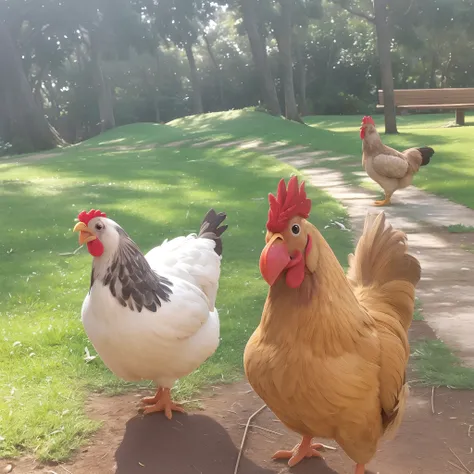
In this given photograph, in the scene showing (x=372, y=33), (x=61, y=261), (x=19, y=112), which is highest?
(x=372, y=33)

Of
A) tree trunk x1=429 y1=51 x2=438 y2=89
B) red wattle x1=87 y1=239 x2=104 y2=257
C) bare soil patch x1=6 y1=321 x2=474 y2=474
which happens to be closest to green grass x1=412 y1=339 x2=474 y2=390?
bare soil patch x1=6 y1=321 x2=474 y2=474

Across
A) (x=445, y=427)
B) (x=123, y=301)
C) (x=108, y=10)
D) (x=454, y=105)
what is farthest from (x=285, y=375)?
(x=108, y=10)

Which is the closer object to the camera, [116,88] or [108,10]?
[108,10]

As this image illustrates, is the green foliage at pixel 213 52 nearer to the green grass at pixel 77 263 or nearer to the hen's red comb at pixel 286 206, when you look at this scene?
the green grass at pixel 77 263

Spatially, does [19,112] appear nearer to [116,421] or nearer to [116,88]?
[116,88]

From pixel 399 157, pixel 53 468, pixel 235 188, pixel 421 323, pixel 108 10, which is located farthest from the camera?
pixel 108 10

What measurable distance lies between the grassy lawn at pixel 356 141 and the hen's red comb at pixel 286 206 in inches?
285

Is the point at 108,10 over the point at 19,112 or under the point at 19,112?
over

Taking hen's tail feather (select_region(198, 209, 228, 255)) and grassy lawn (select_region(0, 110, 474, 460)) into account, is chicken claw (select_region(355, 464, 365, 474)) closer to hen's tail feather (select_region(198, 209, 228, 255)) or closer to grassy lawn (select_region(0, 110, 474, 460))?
grassy lawn (select_region(0, 110, 474, 460))

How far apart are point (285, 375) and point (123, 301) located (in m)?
1.09

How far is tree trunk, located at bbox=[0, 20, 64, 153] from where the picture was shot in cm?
2989

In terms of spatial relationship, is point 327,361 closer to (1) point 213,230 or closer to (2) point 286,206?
(2) point 286,206

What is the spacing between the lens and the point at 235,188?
11070 mm

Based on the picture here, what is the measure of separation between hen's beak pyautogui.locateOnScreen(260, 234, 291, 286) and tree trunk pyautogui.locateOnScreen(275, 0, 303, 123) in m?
27.2
